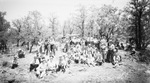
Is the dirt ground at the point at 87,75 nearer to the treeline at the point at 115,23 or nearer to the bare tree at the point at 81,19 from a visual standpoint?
the treeline at the point at 115,23

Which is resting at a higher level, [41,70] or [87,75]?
[41,70]

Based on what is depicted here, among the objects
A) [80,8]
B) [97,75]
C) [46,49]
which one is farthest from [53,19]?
[97,75]

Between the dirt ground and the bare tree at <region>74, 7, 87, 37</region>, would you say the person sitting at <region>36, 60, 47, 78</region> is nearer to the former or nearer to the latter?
the dirt ground

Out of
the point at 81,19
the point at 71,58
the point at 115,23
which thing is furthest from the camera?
the point at 81,19

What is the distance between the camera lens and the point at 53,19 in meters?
41.7

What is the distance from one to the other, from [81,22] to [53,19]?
1701 cm

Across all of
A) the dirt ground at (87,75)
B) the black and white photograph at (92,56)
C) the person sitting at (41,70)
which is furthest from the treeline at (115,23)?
the person sitting at (41,70)

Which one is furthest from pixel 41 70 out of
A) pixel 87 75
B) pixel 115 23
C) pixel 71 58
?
pixel 115 23

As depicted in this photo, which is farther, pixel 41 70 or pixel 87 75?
pixel 41 70

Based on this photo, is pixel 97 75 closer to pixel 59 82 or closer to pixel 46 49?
pixel 59 82

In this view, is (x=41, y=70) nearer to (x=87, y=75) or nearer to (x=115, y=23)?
(x=87, y=75)

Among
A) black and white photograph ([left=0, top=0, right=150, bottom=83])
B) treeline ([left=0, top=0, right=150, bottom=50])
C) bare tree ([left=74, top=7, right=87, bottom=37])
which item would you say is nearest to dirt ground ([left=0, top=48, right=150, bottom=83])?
black and white photograph ([left=0, top=0, right=150, bottom=83])

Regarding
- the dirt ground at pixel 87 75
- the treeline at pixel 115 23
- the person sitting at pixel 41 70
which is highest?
the treeline at pixel 115 23

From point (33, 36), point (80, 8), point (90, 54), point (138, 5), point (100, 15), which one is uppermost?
point (80, 8)
